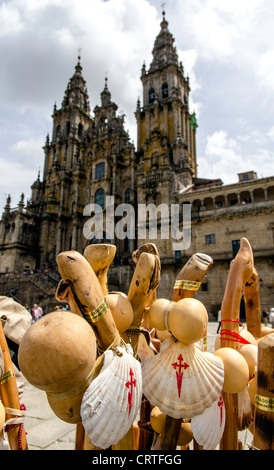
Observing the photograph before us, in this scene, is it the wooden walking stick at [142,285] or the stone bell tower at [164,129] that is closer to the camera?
the wooden walking stick at [142,285]

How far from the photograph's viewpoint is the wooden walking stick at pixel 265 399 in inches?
52.6

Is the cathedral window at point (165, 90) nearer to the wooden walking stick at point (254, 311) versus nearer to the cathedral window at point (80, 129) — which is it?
the cathedral window at point (80, 129)

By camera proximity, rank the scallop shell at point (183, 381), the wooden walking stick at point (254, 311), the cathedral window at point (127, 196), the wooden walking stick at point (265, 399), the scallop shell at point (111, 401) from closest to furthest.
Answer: the scallop shell at point (111, 401) < the wooden walking stick at point (265, 399) < the scallop shell at point (183, 381) < the wooden walking stick at point (254, 311) < the cathedral window at point (127, 196)

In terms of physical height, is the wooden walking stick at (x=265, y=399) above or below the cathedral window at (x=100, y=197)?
below

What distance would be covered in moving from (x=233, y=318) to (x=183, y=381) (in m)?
0.75

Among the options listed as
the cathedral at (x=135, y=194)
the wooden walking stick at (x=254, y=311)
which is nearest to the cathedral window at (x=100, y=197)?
the cathedral at (x=135, y=194)

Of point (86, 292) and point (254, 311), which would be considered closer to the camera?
point (86, 292)

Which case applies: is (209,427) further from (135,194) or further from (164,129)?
(164,129)

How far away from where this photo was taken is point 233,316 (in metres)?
2.04


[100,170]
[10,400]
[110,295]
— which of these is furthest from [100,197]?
[10,400]

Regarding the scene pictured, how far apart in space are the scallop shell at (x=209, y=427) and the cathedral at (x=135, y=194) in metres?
20.9

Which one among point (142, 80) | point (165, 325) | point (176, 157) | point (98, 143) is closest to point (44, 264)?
point (98, 143)

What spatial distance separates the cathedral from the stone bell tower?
12 centimetres

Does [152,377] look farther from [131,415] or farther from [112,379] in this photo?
[112,379]
